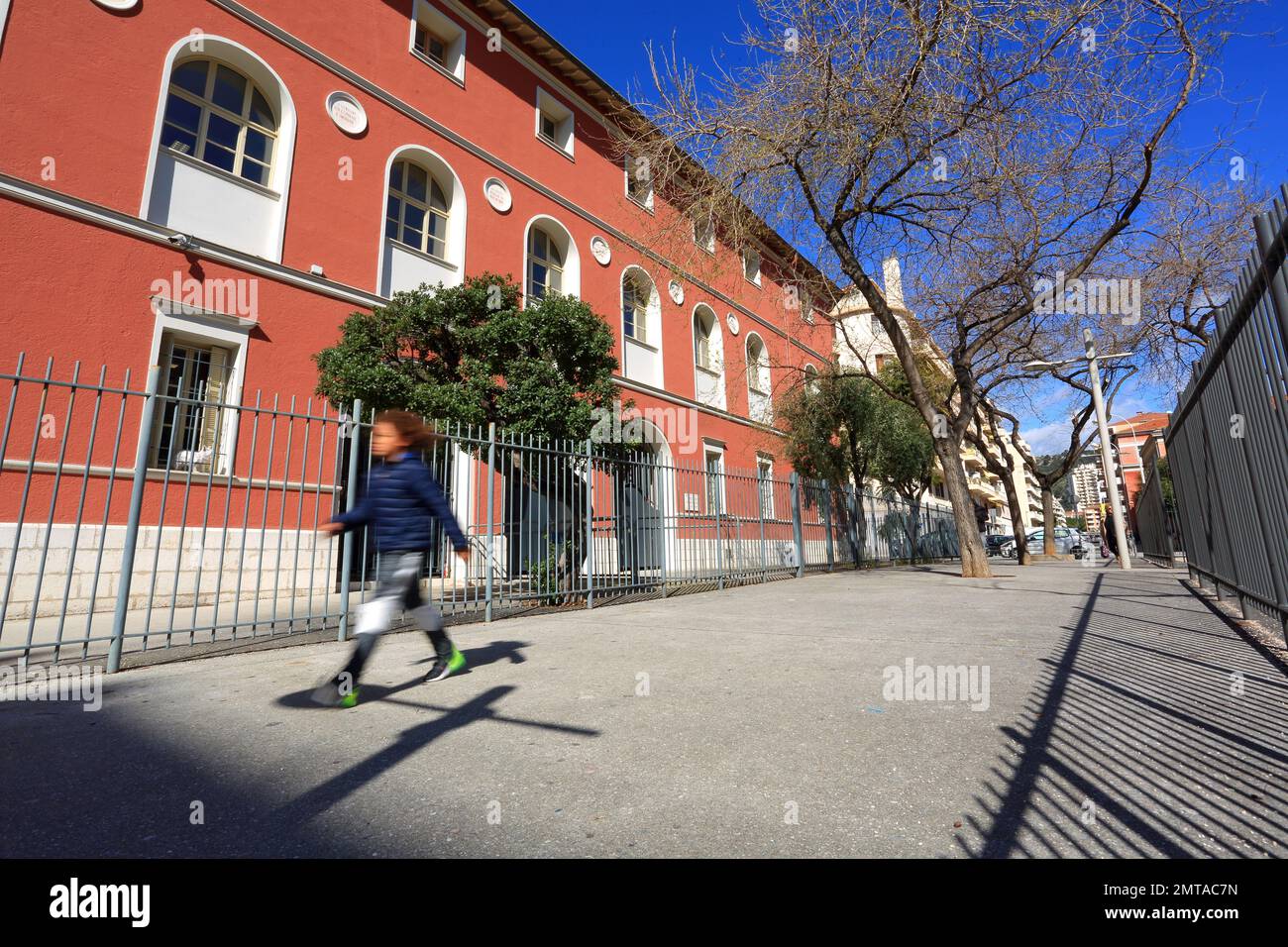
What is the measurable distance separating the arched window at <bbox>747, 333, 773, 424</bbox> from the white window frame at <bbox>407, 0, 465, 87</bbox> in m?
11.1

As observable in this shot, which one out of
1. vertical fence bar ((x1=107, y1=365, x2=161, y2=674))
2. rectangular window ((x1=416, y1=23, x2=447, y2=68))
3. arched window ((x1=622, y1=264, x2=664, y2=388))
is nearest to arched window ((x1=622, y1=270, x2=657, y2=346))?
arched window ((x1=622, y1=264, x2=664, y2=388))

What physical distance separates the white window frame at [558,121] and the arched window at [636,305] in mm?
3712

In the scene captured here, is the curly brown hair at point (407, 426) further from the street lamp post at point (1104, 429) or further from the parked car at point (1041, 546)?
the parked car at point (1041, 546)

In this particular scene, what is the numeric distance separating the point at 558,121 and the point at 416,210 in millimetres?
6258

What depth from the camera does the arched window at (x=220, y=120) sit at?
9.55 meters

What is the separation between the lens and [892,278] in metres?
13.1

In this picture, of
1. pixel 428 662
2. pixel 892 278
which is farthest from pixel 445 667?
pixel 892 278
